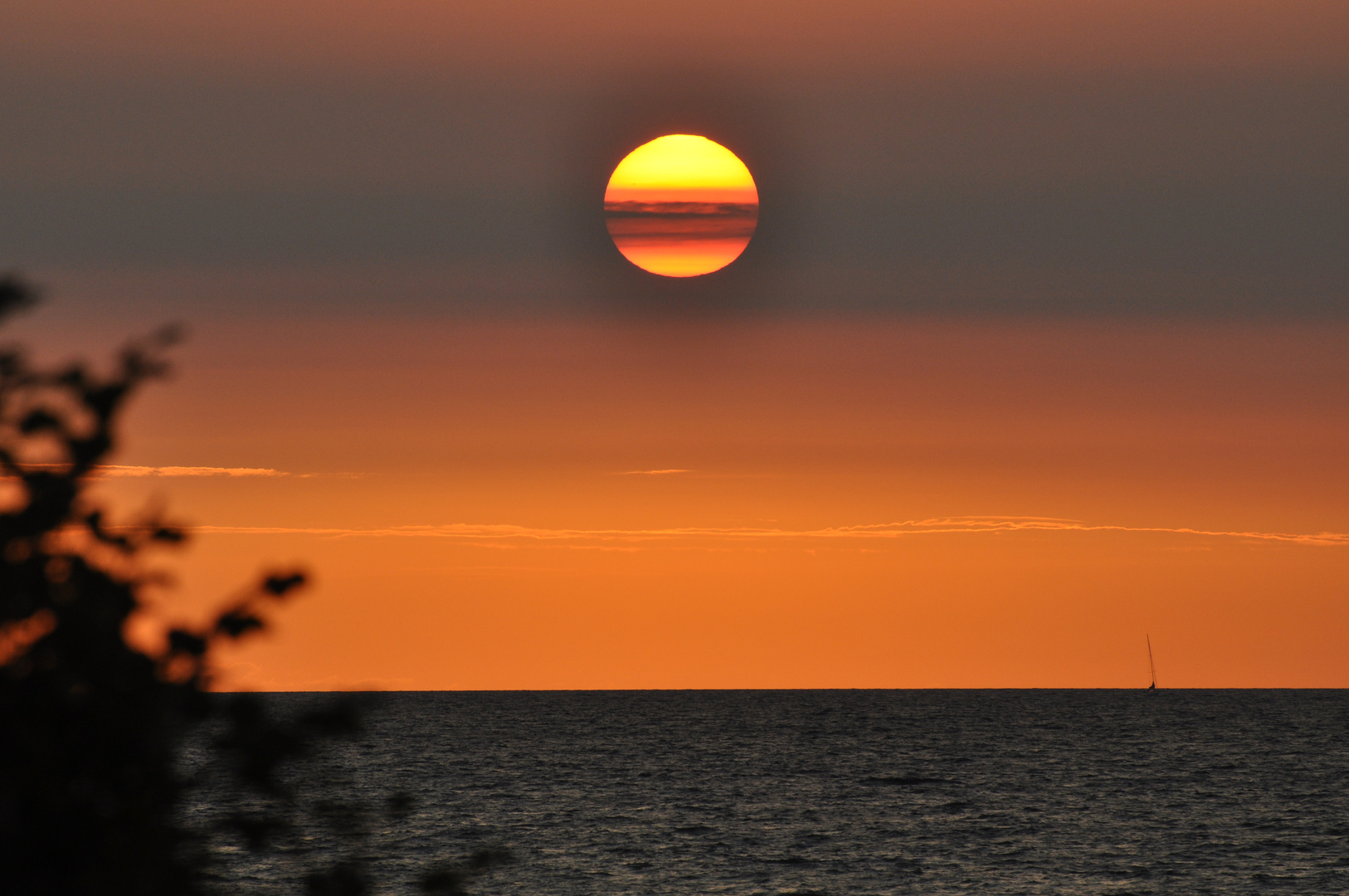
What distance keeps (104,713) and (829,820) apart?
295ft

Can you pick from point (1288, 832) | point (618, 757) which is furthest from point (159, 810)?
point (618, 757)

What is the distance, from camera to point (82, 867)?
25.2 feet

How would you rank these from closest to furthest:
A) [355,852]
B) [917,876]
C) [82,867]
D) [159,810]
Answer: [82,867] → [159,810] → [355,852] → [917,876]

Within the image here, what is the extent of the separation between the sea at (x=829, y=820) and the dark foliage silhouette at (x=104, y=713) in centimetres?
29

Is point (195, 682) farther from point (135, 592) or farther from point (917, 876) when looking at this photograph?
point (917, 876)

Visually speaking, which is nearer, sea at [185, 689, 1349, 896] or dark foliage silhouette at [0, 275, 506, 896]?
dark foliage silhouette at [0, 275, 506, 896]

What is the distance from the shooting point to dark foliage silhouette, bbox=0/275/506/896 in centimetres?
761

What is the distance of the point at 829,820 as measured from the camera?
94188 millimetres

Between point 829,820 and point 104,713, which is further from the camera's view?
point 829,820

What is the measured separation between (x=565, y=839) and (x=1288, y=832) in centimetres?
4091

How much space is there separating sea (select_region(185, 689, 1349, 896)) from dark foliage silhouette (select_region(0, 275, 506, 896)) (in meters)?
0.29

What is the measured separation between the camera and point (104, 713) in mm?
7793

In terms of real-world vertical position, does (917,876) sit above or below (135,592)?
below

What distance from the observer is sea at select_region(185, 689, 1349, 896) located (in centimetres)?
6688
